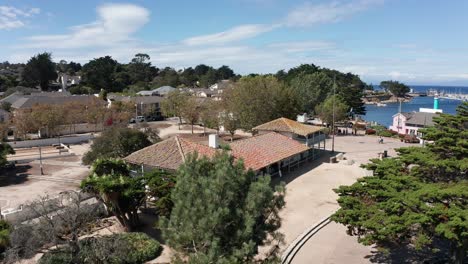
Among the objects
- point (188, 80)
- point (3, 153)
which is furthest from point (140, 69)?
point (3, 153)

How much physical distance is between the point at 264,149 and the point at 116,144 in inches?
521

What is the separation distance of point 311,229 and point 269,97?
2957 centimetres

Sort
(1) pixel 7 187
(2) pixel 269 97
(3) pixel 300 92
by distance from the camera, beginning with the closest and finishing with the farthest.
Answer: (1) pixel 7 187 < (2) pixel 269 97 < (3) pixel 300 92

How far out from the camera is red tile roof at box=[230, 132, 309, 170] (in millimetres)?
27344

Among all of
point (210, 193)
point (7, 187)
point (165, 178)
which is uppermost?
Result: point (210, 193)

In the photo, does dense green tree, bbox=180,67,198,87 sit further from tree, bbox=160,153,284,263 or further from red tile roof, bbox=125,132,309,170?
tree, bbox=160,153,284,263

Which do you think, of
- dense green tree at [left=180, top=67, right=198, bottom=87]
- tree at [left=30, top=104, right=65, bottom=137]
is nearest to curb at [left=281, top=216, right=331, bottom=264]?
tree at [left=30, top=104, right=65, bottom=137]

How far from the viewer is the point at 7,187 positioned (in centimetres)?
3066

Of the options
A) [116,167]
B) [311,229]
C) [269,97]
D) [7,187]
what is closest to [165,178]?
[116,167]

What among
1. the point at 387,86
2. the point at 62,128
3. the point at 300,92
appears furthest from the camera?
the point at 387,86

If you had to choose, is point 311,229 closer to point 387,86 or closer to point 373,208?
point 373,208

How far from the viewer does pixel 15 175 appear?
34.7m

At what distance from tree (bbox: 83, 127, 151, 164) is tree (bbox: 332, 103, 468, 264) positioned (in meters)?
22.0

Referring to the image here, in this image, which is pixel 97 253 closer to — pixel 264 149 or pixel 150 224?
pixel 150 224
